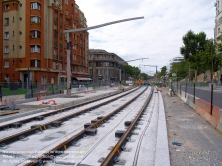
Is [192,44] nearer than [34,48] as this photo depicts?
No

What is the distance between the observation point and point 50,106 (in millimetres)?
15367

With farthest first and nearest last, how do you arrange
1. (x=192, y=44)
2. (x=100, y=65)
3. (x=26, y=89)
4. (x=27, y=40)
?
1. (x=100, y=65)
2. (x=192, y=44)
3. (x=27, y=40)
4. (x=26, y=89)

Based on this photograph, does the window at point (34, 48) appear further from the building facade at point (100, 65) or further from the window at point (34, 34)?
the building facade at point (100, 65)

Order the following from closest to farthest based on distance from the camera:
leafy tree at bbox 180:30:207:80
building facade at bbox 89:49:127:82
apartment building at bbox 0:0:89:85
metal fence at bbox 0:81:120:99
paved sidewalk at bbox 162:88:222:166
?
paved sidewalk at bbox 162:88:222:166 → metal fence at bbox 0:81:120:99 → apartment building at bbox 0:0:89:85 → leafy tree at bbox 180:30:207:80 → building facade at bbox 89:49:127:82

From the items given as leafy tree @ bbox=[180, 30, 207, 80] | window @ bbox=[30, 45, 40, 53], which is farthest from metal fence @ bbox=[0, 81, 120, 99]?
leafy tree @ bbox=[180, 30, 207, 80]

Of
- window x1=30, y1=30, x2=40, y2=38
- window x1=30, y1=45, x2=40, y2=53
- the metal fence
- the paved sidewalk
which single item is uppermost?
window x1=30, y1=30, x2=40, y2=38

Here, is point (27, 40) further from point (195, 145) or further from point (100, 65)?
point (100, 65)

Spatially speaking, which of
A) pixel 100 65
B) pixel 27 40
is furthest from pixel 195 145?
pixel 100 65

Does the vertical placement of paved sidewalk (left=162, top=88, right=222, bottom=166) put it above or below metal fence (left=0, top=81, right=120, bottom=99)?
below

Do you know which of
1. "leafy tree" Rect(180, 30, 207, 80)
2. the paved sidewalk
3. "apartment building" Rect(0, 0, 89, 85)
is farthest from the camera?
"leafy tree" Rect(180, 30, 207, 80)

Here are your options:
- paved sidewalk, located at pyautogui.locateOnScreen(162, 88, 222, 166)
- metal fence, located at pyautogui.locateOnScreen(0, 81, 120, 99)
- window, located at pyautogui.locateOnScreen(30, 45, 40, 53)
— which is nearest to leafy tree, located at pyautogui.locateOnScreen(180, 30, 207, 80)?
window, located at pyautogui.locateOnScreen(30, 45, 40, 53)

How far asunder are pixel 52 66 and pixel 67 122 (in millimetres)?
37940

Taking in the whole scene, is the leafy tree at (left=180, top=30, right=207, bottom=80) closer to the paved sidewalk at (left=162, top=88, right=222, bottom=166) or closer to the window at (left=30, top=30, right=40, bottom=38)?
the window at (left=30, top=30, right=40, bottom=38)

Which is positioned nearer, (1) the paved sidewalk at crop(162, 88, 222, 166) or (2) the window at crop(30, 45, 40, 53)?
(1) the paved sidewalk at crop(162, 88, 222, 166)
